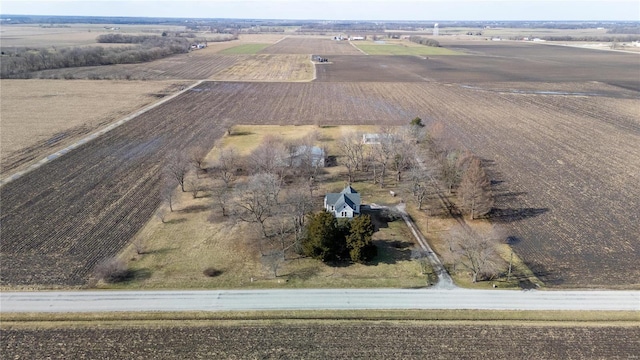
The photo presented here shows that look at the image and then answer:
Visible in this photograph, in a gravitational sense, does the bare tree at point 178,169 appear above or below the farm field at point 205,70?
below

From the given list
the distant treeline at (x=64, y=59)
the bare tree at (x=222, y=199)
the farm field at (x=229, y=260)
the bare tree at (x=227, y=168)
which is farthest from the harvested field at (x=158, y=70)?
the farm field at (x=229, y=260)

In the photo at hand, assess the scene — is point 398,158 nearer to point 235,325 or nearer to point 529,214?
point 529,214

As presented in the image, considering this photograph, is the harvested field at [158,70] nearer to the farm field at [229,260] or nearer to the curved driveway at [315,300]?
the farm field at [229,260]

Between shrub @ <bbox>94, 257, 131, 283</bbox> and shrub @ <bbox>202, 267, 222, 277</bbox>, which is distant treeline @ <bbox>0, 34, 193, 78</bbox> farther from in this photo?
shrub @ <bbox>202, 267, 222, 277</bbox>

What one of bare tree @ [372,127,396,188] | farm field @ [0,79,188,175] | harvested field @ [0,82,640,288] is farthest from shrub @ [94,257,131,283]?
farm field @ [0,79,188,175]

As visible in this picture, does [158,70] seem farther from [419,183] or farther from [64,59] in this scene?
[419,183]

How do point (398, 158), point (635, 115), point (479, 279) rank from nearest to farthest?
point (479, 279) < point (398, 158) < point (635, 115)

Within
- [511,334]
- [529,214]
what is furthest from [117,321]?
[529,214]
